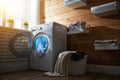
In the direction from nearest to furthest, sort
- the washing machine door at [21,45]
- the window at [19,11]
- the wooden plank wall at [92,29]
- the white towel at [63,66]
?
the white towel at [63,66], the wooden plank wall at [92,29], the washing machine door at [21,45], the window at [19,11]

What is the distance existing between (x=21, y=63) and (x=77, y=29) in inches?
50.0

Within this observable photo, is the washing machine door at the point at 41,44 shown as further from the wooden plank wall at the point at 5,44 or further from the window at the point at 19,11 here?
the window at the point at 19,11

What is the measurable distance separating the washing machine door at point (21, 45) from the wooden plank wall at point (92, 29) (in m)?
0.85

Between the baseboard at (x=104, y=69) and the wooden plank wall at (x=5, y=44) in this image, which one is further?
the wooden plank wall at (x=5, y=44)

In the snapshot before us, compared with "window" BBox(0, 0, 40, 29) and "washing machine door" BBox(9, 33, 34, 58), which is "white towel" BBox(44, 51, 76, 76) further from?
"window" BBox(0, 0, 40, 29)

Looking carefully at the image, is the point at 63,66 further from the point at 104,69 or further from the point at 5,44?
the point at 5,44

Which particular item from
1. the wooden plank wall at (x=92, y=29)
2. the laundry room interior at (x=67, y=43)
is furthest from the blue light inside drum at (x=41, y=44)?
the wooden plank wall at (x=92, y=29)

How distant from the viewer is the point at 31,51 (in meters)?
2.69

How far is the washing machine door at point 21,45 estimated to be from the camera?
95.7 inches

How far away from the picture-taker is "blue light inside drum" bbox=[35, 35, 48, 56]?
246 cm

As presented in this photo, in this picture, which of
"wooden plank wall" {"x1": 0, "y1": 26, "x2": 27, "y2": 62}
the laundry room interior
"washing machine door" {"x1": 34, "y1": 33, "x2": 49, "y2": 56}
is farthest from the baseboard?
"wooden plank wall" {"x1": 0, "y1": 26, "x2": 27, "y2": 62}

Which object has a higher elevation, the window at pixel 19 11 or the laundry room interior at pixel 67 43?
the window at pixel 19 11

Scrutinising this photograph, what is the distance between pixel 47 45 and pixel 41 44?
0.63ft

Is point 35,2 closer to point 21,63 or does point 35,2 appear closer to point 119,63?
point 21,63
